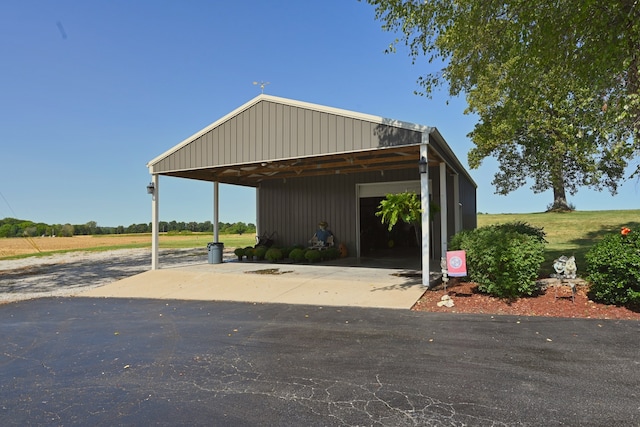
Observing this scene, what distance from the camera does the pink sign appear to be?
6.91 metres

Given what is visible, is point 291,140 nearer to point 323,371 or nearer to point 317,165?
point 317,165

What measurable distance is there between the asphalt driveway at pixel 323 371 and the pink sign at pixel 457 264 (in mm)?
1217

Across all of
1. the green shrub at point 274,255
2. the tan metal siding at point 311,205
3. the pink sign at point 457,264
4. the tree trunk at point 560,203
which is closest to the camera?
the pink sign at point 457,264

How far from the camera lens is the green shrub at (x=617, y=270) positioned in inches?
227

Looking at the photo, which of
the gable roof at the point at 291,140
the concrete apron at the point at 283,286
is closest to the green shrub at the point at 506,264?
the concrete apron at the point at 283,286

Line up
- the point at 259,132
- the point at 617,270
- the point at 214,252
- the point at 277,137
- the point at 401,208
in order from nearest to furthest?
the point at 617,270, the point at 401,208, the point at 277,137, the point at 259,132, the point at 214,252

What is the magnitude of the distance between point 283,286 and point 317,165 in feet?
16.0

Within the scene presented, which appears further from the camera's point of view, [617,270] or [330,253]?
[330,253]

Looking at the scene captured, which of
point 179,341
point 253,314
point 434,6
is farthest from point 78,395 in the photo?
point 434,6

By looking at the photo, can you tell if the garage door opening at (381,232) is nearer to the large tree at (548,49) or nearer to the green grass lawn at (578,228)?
the large tree at (548,49)

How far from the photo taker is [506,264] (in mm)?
6566

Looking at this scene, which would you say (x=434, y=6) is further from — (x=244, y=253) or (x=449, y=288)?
(x=244, y=253)

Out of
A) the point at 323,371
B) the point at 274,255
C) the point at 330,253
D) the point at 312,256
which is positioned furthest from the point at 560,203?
the point at 323,371

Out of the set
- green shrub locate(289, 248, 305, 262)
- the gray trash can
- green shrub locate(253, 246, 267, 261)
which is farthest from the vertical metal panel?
green shrub locate(253, 246, 267, 261)
